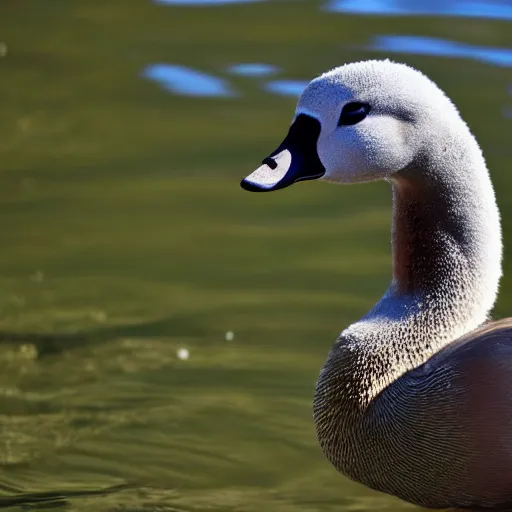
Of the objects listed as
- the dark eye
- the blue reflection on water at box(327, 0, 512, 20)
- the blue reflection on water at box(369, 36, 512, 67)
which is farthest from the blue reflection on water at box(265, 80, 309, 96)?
the dark eye

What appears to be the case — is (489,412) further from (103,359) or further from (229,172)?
(229,172)

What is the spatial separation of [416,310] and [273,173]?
512mm

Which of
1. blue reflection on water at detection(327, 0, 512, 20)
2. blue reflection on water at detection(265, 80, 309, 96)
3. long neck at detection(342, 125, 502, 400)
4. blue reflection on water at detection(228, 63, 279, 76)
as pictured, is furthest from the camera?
blue reflection on water at detection(327, 0, 512, 20)

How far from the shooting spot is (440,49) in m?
6.88

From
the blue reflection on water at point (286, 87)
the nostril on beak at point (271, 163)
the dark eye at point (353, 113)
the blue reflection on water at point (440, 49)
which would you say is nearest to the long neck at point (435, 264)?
the dark eye at point (353, 113)

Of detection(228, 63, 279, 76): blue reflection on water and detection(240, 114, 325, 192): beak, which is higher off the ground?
detection(240, 114, 325, 192): beak

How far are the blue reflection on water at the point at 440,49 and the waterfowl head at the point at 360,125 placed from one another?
364 centimetres

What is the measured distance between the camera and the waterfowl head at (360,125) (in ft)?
10.4

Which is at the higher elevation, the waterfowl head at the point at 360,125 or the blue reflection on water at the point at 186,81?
the waterfowl head at the point at 360,125

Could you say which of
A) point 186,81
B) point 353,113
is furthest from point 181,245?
point 353,113

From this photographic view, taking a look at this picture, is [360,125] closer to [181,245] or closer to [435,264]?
[435,264]

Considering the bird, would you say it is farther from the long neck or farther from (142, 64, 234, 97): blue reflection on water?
(142, 64, 234, 97): blue reflection on water

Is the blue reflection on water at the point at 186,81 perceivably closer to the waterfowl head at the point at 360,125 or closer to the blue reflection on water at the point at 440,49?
the blue reflection on water at the point at 440,49

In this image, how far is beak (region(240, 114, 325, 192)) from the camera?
319 cm
